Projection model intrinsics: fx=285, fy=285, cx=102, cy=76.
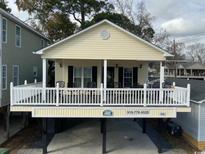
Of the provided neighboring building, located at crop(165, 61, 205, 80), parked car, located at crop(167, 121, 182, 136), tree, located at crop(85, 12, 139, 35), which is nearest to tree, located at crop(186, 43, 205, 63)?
neighboring building, located at crop(165, 61, 205, 80)

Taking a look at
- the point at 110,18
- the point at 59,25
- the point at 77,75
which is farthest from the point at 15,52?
the point at 110,18

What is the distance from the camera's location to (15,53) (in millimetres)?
20422

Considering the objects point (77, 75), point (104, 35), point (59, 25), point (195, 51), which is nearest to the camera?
point (104, 35)

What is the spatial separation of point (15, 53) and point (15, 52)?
72 mm

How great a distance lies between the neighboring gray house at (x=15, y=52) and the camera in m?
17.9

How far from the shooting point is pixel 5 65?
1831 centimetres

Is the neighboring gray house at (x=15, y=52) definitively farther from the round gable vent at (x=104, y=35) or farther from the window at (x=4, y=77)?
the round gable vent at (x=104, y=35)

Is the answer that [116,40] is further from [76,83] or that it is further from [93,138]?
[93,138]

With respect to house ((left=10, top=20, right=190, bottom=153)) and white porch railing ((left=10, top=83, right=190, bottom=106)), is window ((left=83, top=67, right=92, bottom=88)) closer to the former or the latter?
house ((left=10, top=20, right=190, bottom=153))

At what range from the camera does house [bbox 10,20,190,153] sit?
1491cm

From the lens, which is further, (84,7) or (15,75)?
(84,7)

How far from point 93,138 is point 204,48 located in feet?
303

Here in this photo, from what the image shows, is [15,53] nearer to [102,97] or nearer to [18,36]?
[18,36]

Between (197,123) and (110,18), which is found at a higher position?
(110,18)
